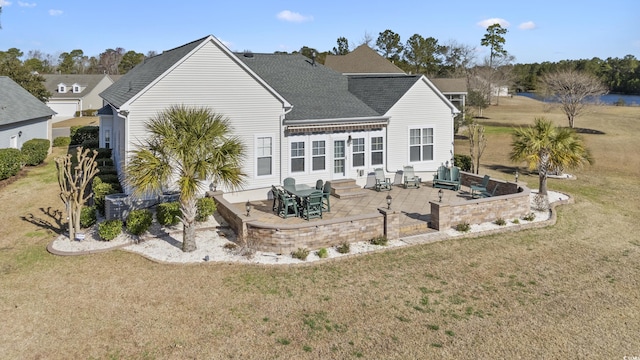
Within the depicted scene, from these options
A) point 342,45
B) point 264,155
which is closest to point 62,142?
point 264,155

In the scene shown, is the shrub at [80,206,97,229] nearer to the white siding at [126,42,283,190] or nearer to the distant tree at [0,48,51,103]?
the white siding at [126,42,283,190]

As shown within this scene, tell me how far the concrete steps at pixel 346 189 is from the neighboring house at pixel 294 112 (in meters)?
0.47

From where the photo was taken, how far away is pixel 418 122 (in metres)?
24.9

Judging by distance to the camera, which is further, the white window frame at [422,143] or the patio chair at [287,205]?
the white window frame at [422,143]

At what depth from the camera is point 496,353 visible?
9.12m

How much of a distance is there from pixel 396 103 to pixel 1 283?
19.3 meters

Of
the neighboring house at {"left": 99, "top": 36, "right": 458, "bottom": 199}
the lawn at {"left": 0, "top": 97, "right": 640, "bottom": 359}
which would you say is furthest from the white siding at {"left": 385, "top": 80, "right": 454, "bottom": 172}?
the lawn at {"left": 0, "top": 97, "right": 640, "bottom": 359}

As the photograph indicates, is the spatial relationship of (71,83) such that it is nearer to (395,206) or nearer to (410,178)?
(410,178)

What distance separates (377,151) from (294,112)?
17.2ft

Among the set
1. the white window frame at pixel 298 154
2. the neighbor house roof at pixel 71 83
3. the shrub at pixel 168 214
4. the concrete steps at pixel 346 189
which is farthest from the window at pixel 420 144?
the neighbor house roof at pixel 71 83

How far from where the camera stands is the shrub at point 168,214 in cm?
1664

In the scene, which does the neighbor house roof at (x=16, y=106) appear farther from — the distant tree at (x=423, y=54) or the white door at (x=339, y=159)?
the distant tree at (x=423, y=54)

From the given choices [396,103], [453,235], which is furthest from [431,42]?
[453,235]

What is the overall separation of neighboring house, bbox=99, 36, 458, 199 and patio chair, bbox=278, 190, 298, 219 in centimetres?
313
